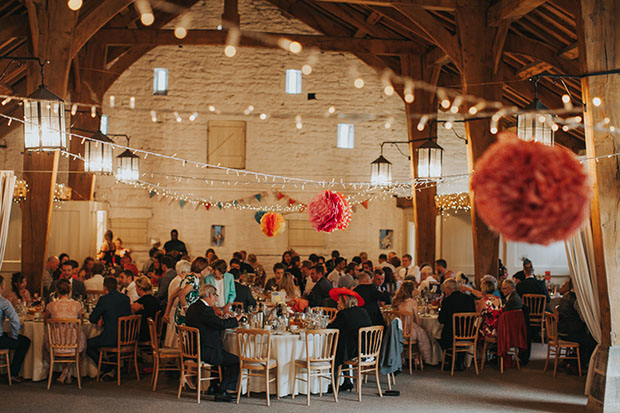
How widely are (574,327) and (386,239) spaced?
8.59m

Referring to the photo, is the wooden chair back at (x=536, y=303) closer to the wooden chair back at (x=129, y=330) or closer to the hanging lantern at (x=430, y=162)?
the hanging lantern at (x=430, y=162)

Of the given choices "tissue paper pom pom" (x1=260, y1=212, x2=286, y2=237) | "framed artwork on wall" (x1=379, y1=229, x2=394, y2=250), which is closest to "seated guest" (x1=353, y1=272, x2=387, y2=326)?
"tissue paper pom pom" (x1=260, y1=212, x2=286, y2=237)

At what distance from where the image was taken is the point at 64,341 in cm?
739

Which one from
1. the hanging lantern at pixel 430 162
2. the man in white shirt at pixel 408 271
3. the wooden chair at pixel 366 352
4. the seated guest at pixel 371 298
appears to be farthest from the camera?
the man in white shirt at pixel 408 271

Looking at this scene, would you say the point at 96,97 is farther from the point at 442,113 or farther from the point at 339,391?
the point at 339,391

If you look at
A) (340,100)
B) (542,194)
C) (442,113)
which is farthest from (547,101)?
(542,194)

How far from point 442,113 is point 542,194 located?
14.0 m

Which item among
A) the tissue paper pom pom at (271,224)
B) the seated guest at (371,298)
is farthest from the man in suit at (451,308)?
the tissue paper pom pom at (271,224)

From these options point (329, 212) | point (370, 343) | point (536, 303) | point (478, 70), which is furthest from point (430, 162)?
point (370, 343)

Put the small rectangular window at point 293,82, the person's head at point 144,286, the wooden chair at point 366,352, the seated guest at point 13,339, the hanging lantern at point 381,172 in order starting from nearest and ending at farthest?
the wooden chair at point 366,352 < the seated guest at point 13,339 < the person's head at point 144,286 < the hanging lantern at point 381,172 < the small rectangular window at point 293,82

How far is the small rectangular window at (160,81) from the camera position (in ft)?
53.4

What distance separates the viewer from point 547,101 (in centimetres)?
1274

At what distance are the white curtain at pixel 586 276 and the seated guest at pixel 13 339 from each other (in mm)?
5708

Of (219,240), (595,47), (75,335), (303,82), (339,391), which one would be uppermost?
(303,82)
